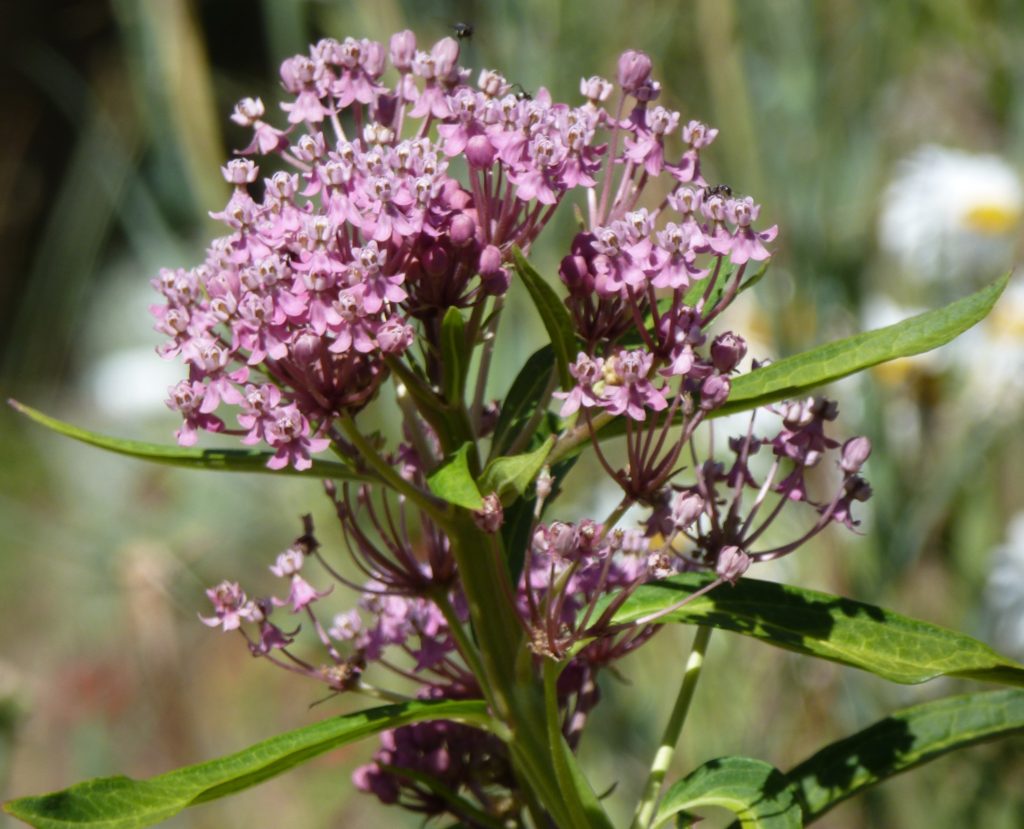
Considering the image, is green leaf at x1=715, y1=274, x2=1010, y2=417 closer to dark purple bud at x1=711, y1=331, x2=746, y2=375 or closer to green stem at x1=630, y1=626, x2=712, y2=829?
dark purple bud at x1=711, y1=331, x2=746, y2=375

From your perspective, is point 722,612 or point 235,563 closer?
point 722,612

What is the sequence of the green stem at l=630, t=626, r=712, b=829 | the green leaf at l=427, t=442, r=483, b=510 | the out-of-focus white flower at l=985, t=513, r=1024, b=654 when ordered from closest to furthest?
1. the green leaf at l=427, t=442, r=483, b=510
2. the green stem at l=630, t=626, r=712, b=829
3. the out-of-focus white flower at l=985, t=513, r=1024, b=654

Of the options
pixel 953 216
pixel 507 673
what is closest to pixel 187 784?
pixel 507 673

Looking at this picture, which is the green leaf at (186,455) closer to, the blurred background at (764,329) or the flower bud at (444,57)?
the flower bud at (444,57)

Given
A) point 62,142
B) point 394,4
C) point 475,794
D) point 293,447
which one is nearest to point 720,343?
point 293,447

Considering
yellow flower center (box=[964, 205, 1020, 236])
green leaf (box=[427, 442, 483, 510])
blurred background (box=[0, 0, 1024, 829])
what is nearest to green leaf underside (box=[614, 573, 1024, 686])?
green leaf (box=[427, 442, 483, 510])

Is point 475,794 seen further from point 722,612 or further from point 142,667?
point 142,667

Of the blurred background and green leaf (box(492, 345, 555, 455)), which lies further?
the blurred background

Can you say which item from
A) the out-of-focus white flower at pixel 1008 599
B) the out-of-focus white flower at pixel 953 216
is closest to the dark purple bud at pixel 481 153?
the out-of-focus white flower at pixel 1008 599
